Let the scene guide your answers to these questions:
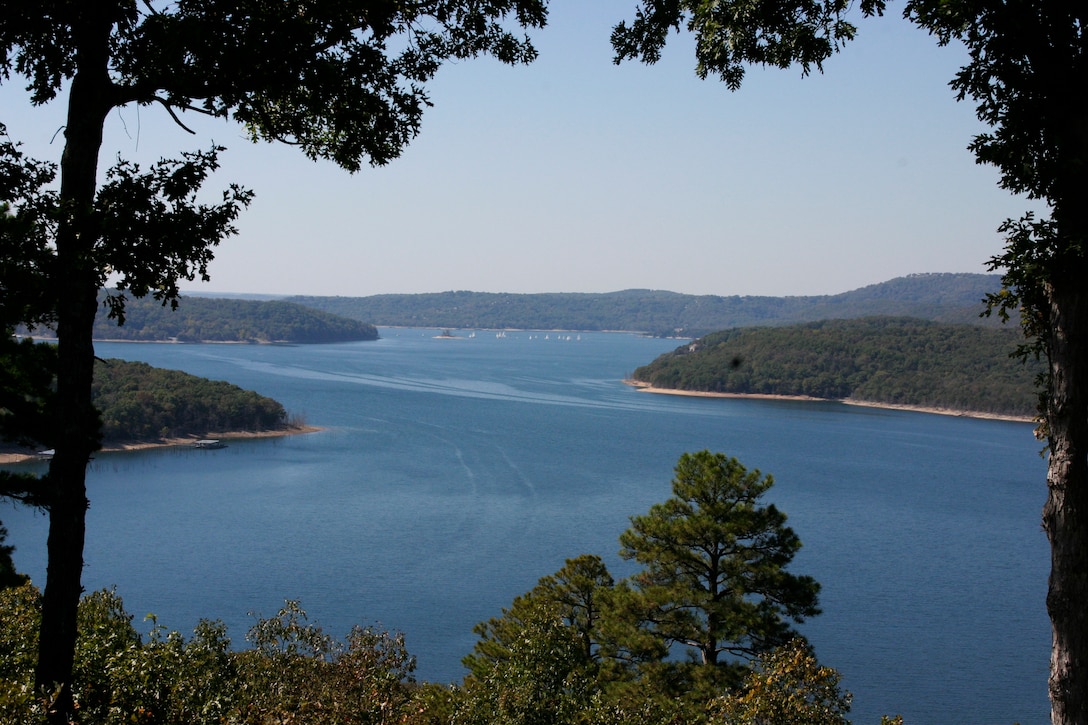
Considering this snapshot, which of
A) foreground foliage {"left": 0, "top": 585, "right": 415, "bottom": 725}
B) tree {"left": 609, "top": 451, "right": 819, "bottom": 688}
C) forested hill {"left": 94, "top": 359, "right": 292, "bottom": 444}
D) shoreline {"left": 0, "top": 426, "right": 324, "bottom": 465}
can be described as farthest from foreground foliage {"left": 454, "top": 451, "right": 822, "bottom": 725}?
forested hill {"left": 94, "top": 359, "right": 292, "bottom": 444}

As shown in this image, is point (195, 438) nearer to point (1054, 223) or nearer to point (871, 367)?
point (1054, 223)

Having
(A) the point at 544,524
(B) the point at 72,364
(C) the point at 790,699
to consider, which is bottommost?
(A) the point at 544,524

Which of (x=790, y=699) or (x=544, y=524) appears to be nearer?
(x=790, y=699)

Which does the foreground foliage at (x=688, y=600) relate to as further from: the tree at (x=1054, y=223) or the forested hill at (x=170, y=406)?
the forested hill at (x=170, y=406)

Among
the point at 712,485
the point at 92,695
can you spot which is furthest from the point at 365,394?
the point at 92,695

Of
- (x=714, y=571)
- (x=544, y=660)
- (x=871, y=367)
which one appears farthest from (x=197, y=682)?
(x=871, y=367)

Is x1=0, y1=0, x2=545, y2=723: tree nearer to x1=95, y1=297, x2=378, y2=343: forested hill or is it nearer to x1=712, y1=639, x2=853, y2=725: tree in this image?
x1=712, y1=639, x2=853, y2=725: tree
